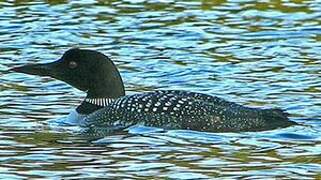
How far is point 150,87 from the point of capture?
1531cm

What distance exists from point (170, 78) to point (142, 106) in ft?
8.97

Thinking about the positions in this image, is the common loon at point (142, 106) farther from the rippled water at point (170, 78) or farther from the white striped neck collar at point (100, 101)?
the rippled water at point (170, 78)

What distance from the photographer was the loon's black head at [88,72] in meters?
13.6

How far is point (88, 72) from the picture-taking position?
1375cm

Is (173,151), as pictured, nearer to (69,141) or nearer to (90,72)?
(69,141)

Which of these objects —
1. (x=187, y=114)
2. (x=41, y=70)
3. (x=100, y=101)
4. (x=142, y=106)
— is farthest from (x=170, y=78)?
(x=187, y=114)

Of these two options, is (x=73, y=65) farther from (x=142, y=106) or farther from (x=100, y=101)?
(x=142, y=106)

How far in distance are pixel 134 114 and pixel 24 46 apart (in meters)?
4.62

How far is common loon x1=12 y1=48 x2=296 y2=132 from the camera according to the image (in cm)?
1270

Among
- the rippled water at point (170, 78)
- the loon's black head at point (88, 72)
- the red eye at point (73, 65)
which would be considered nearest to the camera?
the rippled water at point (170, 78)

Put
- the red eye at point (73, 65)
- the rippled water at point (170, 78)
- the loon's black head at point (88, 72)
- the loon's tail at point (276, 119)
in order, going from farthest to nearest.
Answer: the red eye at point (73, 65), the loon's black head at point (88, 72), the loon's tail at point (276, 119), the rippled water at point (170, 78)

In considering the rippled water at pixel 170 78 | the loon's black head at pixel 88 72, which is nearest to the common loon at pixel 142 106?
the loon's black head at pixel 88 72

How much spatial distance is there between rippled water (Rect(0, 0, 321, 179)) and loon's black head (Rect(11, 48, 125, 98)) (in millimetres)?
324

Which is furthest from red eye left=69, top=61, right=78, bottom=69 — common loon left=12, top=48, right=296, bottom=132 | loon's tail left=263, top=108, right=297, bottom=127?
loon's tail left=263, top=108, right=297, bottom=127
